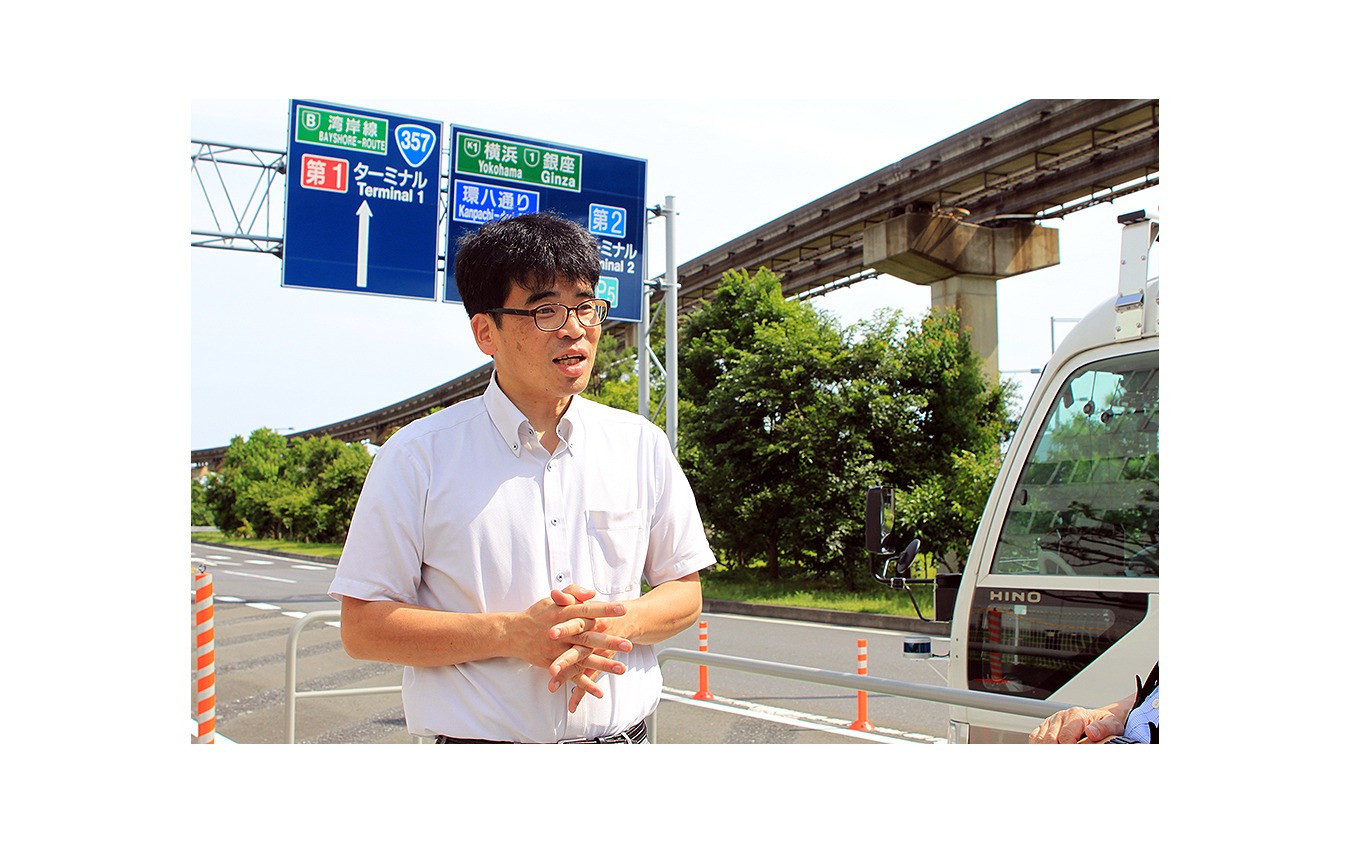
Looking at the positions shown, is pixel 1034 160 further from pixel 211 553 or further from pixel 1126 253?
pixel 211 553

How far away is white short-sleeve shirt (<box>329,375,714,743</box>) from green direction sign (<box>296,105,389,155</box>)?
36.3ft

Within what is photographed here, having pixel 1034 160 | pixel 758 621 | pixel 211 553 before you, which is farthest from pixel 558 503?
pixel 211 553

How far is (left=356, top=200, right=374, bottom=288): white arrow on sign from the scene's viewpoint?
11805 mm

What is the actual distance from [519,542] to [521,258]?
1.88 feet

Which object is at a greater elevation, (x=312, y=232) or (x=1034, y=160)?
(x=1034, y=160)

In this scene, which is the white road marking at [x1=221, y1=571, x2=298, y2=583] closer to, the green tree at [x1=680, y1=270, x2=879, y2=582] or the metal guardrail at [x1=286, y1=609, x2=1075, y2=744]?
the green tree at [x1=680, y1=270, x2=879, y2=582]

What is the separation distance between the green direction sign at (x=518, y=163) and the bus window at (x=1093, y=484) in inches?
432

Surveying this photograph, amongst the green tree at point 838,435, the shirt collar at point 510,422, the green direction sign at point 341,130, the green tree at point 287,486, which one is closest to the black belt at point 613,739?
the shirt collar at point 510,422

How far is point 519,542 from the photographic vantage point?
5.91 ft

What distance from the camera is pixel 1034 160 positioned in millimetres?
16953

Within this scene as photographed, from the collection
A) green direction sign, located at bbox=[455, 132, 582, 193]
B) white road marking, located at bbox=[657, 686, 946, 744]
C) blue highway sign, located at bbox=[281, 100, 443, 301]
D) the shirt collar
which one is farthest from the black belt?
green direction sign, located at bbox=[455, 132, 582, 193]

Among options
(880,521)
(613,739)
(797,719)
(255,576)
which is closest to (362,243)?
(797,719)

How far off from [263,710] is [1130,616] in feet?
24.5

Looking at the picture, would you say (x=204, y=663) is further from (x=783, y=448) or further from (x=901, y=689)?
(x=783, y=448)
